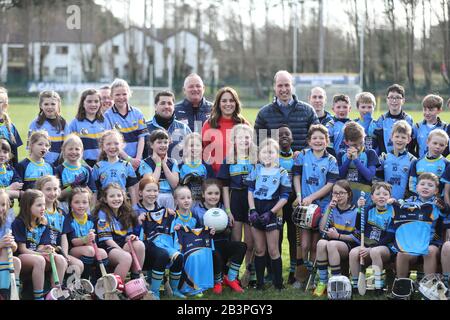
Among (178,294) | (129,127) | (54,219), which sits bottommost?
(178,294)

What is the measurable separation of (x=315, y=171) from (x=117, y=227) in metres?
1.91

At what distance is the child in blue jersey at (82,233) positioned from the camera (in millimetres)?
5691

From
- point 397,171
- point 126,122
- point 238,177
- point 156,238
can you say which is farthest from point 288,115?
point 156,238

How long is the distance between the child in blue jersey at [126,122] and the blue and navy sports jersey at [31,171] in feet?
3.27

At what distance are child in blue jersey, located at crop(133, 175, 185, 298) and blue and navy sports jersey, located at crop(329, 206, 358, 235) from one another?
1.45 metres

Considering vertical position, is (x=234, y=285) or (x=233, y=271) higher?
(x=233, y=271)

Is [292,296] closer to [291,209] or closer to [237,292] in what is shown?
[237,292]

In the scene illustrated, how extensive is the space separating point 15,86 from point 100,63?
41.8 feet

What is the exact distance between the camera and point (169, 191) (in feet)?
21.0

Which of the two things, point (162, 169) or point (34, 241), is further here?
point (162, 169)

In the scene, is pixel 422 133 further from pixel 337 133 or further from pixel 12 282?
pixel 12 282

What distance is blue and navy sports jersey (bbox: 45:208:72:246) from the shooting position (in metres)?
5.62

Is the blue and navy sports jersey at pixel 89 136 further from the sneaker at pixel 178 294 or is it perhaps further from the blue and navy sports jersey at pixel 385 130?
the blue and navy sports jersey at pixel 385 130

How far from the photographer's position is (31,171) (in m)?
6.02
